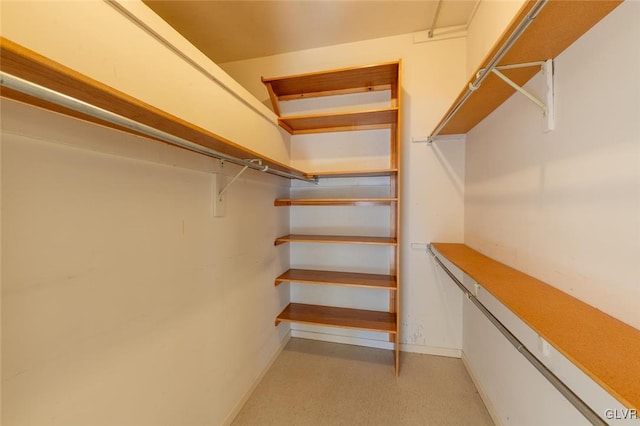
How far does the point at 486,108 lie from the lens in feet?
5.10

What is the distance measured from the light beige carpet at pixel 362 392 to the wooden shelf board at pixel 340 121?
82.8 inches

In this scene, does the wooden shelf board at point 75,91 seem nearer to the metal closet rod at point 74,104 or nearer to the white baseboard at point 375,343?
the metal closet rod at point 74,104

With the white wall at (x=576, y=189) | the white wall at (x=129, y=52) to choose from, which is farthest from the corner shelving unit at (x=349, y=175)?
the white wall at (x=129, y=52)

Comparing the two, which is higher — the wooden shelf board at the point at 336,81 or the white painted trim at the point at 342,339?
the wooden shelf board at the point at 336,81

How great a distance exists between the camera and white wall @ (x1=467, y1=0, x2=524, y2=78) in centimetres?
137

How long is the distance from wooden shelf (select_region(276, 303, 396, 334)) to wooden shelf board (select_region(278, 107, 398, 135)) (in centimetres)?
174

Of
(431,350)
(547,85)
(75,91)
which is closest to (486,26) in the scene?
(547,85)

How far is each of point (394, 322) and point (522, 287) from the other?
127 cm

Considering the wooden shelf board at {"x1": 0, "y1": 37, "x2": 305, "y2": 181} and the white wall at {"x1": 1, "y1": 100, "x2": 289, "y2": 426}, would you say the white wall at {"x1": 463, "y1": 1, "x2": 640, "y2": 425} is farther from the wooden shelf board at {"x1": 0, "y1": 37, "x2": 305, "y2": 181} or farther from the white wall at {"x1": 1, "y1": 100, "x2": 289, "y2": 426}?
the white wall at {"x1": 1, "y1": 100, "x2": 289, "y2": 426}

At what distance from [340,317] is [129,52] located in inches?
87.0

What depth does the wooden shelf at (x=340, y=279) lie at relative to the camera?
6.63 ft

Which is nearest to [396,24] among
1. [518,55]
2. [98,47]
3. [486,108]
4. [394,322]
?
[486,108]

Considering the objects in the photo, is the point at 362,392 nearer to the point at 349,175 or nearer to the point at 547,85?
the point at 349,175

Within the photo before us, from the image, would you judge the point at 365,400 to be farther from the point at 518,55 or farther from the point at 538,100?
the point at 518,55
